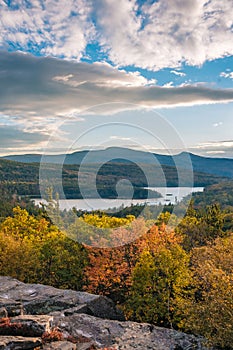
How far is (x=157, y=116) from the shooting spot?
3709 centimetres

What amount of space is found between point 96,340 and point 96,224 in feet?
89.7

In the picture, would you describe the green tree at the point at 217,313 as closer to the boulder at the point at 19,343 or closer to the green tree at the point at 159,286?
the green tree at the point at 159,286

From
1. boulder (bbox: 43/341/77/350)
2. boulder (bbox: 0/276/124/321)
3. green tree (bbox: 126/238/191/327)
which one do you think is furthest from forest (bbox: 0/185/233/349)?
boulder (bbox: 43/341/77/350)

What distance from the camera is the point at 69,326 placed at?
20.8 meters

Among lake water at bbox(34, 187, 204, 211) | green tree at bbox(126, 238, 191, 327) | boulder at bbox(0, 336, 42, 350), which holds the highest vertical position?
lake water at bbox(34, 187, 204, 211)

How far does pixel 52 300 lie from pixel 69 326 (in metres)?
5.87

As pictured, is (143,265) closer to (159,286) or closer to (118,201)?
(159,286)

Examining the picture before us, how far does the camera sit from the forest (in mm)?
22766

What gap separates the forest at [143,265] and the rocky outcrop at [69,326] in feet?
8.79

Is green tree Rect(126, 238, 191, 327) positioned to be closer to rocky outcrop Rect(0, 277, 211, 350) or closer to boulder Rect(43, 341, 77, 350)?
rocky outcrop Rect(0, 277, 211, 350)

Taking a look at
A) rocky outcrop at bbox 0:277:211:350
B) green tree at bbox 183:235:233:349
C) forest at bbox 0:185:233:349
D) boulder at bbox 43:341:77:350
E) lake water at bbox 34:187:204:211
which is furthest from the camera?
lake water at bbox 34:187:204:211

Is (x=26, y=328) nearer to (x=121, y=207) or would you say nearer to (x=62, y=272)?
(x=62, y=272)

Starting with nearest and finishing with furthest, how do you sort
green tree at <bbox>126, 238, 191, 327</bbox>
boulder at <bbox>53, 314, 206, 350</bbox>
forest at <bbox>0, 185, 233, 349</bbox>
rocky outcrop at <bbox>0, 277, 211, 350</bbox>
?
rocky outcrop at <bbox>0, 277, 211, 350</bbox>
boulder at <bbox>53, 314, 206, 350</bbox>
forest at <bbox>0, 185, 233, 349</bbox>
green tree at <bbox>126, 238, 191, 327</bbox>

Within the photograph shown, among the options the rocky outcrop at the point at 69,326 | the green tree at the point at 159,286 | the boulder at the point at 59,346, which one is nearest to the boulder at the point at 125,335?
the rocky outcrop at the point at 69,326
